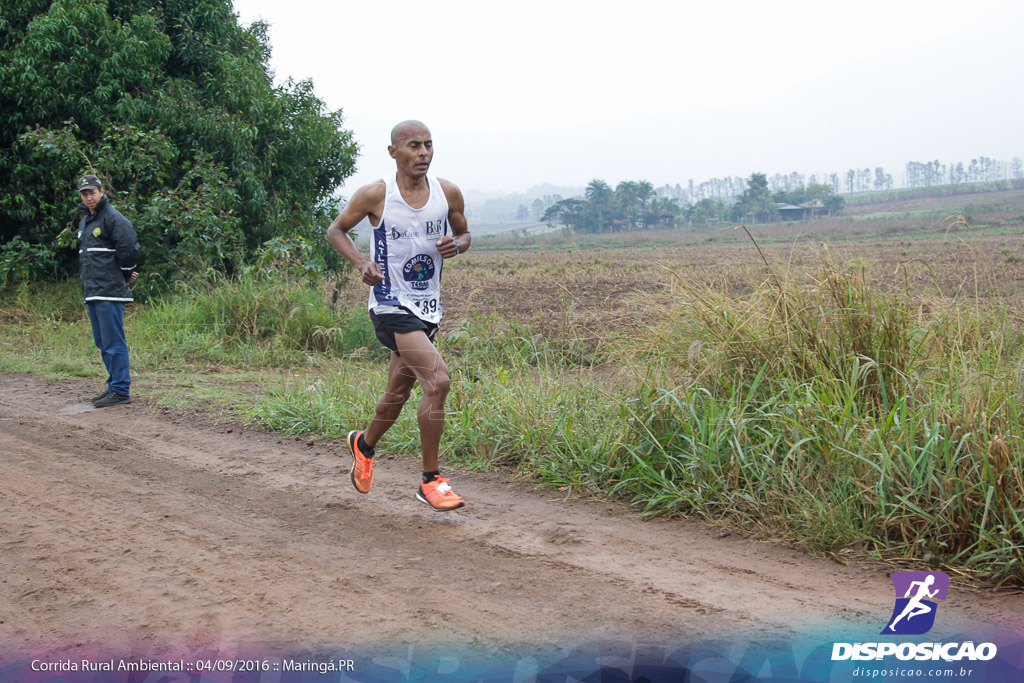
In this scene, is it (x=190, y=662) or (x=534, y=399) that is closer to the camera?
(x=190, y=662)

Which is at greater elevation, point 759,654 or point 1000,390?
point 1000,390

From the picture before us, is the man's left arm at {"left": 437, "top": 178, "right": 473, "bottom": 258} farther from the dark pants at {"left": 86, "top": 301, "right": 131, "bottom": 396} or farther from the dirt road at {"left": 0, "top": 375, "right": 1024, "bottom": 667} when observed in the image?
the dark pants at {"left": 86, "top": 301, "right": 131, "bottom": 396}

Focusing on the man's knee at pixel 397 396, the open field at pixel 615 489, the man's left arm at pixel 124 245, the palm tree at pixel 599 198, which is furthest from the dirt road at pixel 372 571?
the palm tree at pixel 599 198

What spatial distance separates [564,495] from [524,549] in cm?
86

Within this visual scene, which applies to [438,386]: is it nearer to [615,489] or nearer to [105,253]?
[615,489]

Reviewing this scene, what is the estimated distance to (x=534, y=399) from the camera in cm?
544

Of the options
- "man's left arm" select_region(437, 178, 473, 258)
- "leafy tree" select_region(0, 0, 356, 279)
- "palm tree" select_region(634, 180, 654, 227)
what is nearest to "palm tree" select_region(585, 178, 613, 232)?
"palm tree" select_region(634, 180, 654, 227)

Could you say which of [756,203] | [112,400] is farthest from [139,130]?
[756,203]

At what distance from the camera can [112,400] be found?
23.1 feet

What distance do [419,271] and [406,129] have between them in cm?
72

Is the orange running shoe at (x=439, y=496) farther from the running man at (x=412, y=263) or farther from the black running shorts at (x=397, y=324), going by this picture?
the black running shorts at (x=397, y=324)

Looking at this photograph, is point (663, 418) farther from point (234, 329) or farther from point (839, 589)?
point (234, 329)

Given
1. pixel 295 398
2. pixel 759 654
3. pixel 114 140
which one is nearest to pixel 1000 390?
pixel 759 654

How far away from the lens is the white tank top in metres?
4.21
